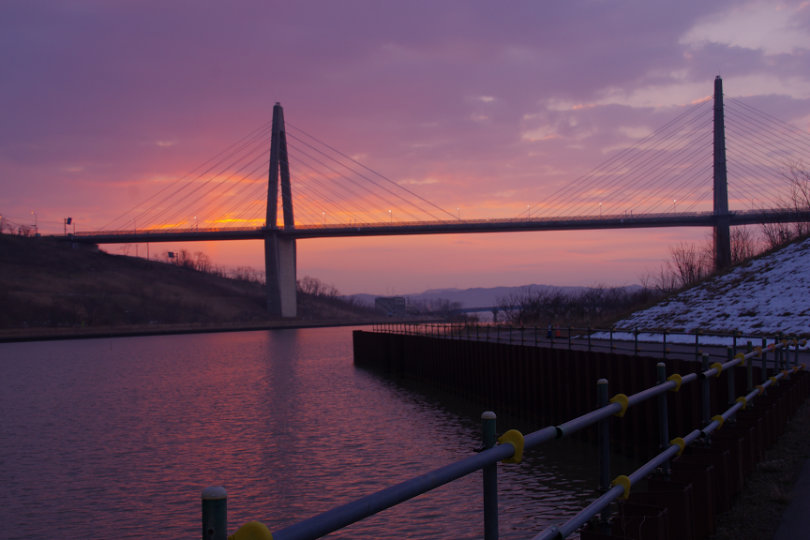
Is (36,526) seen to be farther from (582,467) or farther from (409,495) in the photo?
(409,495)

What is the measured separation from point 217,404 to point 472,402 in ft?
30.9

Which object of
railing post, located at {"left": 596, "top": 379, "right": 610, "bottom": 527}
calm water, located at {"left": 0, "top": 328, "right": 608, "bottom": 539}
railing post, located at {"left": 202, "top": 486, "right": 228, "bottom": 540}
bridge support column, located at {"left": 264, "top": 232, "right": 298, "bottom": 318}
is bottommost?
calm water, located at {"left": 0, "top": 328, "right": 608, "bottom": 539}

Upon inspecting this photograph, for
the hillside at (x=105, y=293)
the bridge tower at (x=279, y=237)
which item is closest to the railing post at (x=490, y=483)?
the bridge tower at (x=279, y=237)

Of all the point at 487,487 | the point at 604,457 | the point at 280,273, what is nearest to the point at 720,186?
the point at 280,273

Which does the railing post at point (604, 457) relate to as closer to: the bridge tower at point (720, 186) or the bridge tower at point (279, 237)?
the bridge tower at point (720, 186)

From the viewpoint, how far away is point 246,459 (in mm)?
17297

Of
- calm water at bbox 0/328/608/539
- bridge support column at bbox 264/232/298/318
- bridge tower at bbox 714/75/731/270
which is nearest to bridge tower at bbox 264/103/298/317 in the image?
bridge support column at bbox 264/232/298/318

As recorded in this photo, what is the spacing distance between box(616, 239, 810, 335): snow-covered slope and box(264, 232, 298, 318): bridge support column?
189ft

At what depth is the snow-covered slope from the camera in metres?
25.0

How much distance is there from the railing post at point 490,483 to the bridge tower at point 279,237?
266 feet

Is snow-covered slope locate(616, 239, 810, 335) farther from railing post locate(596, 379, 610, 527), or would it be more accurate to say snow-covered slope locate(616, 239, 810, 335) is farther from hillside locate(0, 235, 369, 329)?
hillside locate(0, 235, 369, 329)

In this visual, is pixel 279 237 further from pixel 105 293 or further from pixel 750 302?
pixel 750 302

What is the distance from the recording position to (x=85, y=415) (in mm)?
25078

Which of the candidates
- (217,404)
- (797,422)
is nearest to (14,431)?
(217,404)
